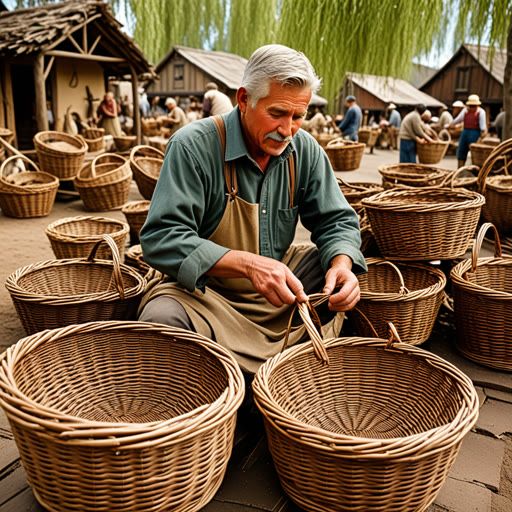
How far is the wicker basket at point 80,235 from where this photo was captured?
11.2 feet

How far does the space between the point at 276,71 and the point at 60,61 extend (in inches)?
A: 346

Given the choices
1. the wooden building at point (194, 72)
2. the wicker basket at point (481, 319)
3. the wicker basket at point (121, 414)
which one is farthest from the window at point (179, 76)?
the wicker basket at point (121, 414)

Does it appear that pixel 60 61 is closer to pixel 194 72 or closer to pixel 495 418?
pixel 495 418

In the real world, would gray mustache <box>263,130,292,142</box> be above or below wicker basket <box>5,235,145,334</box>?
above

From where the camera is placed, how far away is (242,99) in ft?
6.40

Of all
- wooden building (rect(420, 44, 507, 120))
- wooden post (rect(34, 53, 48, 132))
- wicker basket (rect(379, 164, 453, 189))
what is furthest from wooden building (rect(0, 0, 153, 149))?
wooden building (rect(420, 44, 507, 120))

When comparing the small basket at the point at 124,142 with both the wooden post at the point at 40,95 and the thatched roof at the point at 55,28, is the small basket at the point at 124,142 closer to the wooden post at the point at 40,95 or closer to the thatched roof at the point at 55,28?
the thatched roof at the point at 55,28

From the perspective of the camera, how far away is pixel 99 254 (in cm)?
349

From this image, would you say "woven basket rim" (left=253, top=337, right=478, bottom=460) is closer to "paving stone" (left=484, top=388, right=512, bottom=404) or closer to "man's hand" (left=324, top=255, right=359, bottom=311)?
"man's hand" (left=324, top=255, right=359, bottom=311)

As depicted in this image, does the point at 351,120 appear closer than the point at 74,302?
No

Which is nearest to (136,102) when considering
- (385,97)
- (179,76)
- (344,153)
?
(344,153)

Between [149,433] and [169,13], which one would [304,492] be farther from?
[169,13]

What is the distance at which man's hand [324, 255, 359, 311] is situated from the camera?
6.12 feet

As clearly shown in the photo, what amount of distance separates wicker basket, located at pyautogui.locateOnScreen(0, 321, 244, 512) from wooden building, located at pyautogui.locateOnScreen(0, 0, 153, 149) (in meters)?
6.64
